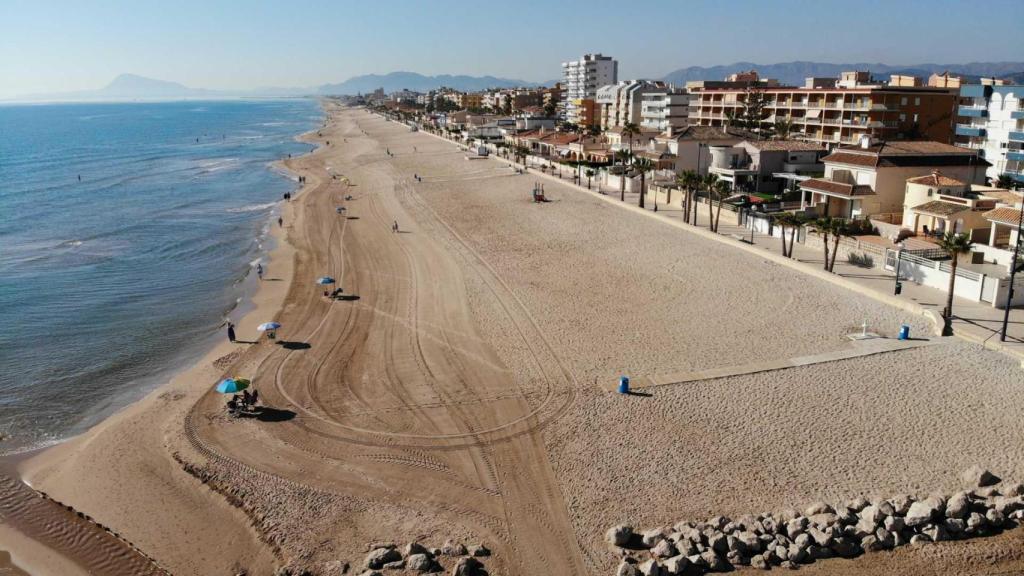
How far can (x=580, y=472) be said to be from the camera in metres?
15.8

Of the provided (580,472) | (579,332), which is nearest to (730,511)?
(580,472)

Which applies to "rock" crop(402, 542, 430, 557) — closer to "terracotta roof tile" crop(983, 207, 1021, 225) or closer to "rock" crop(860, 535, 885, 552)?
"rock" crop(860, 535, 885, 552)

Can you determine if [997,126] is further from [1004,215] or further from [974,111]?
[1004,215]

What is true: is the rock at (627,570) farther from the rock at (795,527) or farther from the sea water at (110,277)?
the sea water at (110,277)

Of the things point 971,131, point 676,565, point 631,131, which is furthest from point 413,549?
point 971,131

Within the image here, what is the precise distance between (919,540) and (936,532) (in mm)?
350

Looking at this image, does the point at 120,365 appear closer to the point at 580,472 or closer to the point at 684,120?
the point at 580,472

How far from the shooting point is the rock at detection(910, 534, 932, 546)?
530 inches

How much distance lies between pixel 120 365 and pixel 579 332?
51.5ft

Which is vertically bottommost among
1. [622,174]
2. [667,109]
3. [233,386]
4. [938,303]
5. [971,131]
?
[233,386]

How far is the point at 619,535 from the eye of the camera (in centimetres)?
1334

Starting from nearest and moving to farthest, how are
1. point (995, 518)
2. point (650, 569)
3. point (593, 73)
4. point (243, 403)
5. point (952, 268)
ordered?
point (650, 569), point (995, 518), point (243, 403), point (952, 268), point (593, 73)

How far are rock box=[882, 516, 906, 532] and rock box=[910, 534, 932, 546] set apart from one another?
26 centimetres

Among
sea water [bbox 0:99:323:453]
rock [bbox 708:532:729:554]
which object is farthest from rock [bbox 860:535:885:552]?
sea water [bbox 0:99:323:453]
